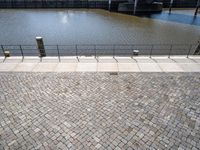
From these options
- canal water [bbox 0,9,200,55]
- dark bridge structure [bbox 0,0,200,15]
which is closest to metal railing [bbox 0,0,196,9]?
dark bridge structure [bbox 0,0,200,15]

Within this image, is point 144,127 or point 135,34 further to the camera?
point 135,34

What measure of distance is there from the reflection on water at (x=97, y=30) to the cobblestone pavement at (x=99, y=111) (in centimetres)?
1131

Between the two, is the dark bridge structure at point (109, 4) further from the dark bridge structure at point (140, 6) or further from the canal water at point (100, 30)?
the canal water at point (100, 30)

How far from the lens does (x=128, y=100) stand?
8.92 m

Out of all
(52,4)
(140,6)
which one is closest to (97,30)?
(140,6)

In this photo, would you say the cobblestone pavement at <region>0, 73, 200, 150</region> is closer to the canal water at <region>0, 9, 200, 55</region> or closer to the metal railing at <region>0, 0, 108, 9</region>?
the canal water at <region>0, 9, 200, 55</region>

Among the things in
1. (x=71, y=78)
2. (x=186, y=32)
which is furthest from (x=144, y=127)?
(x=186, y=32)

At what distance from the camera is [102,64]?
12719 millimetres

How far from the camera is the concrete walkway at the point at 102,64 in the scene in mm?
11938

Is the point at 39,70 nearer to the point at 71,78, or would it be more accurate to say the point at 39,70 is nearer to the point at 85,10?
the point at 71,78

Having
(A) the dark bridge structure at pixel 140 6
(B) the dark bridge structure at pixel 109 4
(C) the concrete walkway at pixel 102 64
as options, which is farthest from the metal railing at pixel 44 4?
(C) the concrete walkway at pixel 102 64

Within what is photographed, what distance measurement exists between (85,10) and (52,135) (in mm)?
38341

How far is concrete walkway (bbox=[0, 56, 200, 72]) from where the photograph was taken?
11938 mm

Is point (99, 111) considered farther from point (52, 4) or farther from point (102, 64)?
point (52, 4)
